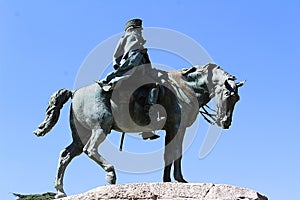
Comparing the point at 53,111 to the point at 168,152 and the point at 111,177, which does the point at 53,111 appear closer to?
the point at 111,177

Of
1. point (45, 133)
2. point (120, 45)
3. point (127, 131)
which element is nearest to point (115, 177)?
point (127, 131)

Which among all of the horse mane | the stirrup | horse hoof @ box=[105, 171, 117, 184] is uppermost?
the horse mane

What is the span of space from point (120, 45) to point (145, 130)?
1654 millimetres

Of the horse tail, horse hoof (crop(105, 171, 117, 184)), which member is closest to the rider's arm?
the horse tail

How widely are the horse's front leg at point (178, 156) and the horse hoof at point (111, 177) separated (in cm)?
108

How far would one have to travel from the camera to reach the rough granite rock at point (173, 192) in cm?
757

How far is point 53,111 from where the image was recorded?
963cm

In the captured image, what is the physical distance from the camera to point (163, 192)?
25.1 ft

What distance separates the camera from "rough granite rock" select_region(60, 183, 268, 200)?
7574mm

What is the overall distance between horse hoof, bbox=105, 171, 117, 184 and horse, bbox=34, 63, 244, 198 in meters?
0.55

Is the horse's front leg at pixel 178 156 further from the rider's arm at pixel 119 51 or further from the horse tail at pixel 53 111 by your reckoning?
the horse tail at pixel 53 111

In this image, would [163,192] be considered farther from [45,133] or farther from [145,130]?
[45,133]

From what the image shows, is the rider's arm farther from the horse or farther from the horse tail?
the horse tail

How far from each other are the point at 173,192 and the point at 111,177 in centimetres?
146
